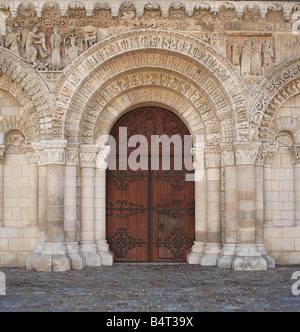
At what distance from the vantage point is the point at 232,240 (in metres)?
9.97

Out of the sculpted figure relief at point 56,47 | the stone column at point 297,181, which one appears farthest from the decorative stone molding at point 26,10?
the stone column at point 297,181

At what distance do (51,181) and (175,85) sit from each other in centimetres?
393

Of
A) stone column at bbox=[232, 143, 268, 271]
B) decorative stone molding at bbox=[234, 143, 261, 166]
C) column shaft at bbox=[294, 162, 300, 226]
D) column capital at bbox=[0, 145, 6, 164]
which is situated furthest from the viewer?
column shaft at bbox=[294, 162, 300, 226]

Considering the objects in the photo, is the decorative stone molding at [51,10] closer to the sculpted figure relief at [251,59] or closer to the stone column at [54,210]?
the stone column at [54,210]

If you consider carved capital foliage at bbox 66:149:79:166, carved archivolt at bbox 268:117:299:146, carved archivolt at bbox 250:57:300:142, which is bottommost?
carved capital foliage at bbox 66:149:79:166

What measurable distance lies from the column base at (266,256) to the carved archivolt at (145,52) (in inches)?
104

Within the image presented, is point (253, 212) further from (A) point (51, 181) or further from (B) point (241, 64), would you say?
(A) point (51, 181)

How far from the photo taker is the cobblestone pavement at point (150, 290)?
21.2ft

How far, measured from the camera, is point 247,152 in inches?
391

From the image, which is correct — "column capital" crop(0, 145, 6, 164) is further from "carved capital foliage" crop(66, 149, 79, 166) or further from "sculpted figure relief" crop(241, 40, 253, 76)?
"sculpted figure relief" crop(241, 40, 253, 76)

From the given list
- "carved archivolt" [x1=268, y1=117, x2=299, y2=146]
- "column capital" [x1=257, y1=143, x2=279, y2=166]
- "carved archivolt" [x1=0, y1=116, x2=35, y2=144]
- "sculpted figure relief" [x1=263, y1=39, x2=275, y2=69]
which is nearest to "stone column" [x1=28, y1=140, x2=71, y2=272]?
"carved archivolt" [x1=0, y1=116, x2=35, y2=144]

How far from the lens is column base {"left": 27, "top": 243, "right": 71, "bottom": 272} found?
9.45 meters

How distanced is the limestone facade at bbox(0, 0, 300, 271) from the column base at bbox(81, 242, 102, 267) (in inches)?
1.0

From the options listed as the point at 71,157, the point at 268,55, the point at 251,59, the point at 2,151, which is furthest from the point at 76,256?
the point at 268,55
